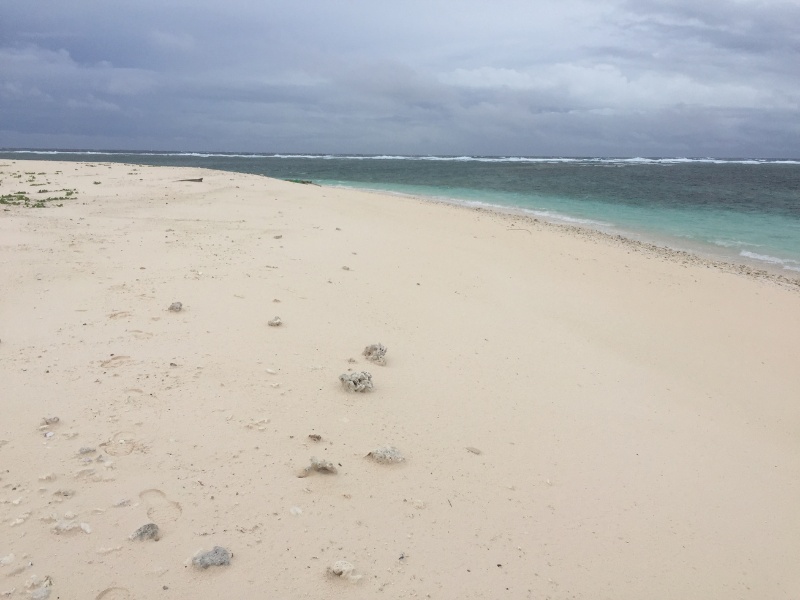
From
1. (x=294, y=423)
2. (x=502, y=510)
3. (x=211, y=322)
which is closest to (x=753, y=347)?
(x=502, y=510)

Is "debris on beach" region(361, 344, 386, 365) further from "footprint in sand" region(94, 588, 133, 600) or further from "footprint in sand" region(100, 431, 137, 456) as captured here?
"footprint in sand" region(94, 588, 133, 600)

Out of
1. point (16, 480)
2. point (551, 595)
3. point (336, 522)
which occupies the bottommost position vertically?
point (551, 595)

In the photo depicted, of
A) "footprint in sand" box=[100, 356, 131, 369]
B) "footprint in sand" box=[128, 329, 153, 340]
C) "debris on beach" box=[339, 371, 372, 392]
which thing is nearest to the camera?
"footprint in sand" box=[100, 356, 131, 369]

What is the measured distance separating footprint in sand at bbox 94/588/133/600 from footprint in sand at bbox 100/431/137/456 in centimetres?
95

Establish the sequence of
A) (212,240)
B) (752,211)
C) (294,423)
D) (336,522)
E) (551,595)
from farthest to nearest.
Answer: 1. (752,211)
2. (212,240)
3. (294,423)
4. (336,522)
5. (551,595)

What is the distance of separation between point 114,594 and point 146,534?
1.02 ft

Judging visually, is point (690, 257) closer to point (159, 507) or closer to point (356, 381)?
point (356, 381)

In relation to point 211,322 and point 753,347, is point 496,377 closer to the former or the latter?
point 211,322

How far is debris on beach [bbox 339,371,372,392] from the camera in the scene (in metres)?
4.12

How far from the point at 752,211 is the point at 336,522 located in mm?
29227

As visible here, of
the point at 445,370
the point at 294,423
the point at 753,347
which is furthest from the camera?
the point at 753,347

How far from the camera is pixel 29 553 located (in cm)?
236

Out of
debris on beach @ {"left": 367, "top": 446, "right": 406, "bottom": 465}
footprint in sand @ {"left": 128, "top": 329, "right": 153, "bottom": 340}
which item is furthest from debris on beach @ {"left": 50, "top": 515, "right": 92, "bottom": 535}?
footprint in sand @ {"left": 128, "top": 329, "right": 153, "bottom": 340}

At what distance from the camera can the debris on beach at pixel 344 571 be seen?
2.47 metres
